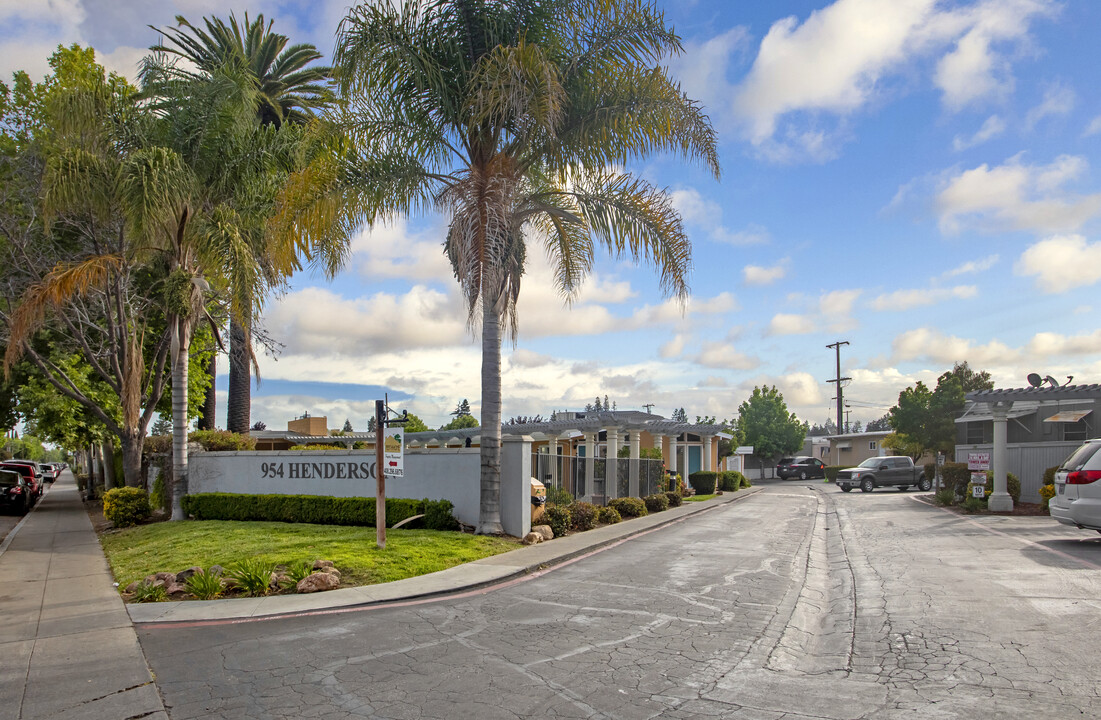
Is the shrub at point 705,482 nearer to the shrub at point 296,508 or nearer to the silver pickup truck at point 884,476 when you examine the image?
the silver pickup truck at point 884,476

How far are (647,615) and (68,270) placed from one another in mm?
15791

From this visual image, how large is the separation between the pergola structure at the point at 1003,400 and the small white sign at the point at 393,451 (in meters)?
15.6

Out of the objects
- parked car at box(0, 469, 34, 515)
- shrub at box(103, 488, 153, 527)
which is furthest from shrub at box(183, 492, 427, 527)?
parked car at box(0, 469, 34, 515)

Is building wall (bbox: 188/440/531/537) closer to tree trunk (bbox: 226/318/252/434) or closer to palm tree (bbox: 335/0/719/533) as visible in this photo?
palm tree (bbox: 335/0/719/533)

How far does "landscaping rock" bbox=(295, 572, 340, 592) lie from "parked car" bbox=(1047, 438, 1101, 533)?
1208 centimetres

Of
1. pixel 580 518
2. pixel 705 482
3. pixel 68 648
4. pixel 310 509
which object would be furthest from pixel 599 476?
pixel 68 648

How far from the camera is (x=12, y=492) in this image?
26969 millimetres

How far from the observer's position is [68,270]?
1728 cm

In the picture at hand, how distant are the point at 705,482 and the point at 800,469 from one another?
25.9 metres

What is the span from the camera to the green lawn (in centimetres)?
1138

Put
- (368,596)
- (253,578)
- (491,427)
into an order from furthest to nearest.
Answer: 1. (491,427)
2. (253,578)
3. (368,596)

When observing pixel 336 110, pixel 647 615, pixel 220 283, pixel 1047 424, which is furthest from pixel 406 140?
pixel 1047 424

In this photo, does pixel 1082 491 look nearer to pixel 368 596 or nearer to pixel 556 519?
pixel 556 519

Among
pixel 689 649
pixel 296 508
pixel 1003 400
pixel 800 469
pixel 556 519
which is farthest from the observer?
pixel 800 469
